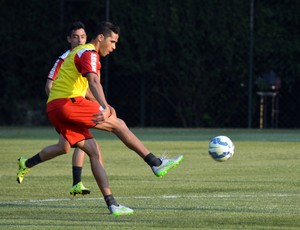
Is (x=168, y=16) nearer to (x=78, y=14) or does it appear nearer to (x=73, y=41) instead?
(x=78, y=14)

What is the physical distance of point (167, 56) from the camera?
92.8ft

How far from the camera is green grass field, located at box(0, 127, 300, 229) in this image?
913 cm

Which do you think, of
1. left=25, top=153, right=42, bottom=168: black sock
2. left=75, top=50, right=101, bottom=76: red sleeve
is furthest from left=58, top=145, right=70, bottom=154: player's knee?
left=75, top=50, right=101, bottom=76: red sleeve

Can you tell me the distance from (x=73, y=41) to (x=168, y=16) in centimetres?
1634

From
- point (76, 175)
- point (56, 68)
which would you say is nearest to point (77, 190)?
point (76, 175)

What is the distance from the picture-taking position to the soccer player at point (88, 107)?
32.5ft

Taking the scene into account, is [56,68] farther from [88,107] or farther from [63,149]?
[88,107]

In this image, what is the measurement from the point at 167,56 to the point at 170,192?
16.5 metres

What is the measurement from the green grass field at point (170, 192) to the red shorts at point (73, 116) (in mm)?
734

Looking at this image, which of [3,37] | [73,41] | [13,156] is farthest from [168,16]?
[73,41]

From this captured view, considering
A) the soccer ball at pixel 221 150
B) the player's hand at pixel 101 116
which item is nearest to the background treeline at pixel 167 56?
the soccer ball at pixel 221 150

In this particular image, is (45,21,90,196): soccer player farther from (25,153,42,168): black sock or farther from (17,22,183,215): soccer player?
(17,22,183,215): soccer player

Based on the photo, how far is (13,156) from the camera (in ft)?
59.0

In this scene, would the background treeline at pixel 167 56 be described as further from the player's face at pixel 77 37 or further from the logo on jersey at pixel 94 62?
the logo on jersey at pixel 94 62
